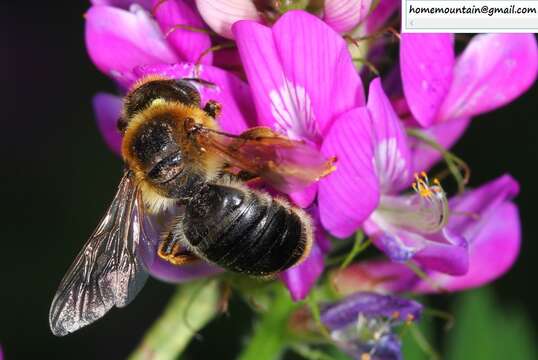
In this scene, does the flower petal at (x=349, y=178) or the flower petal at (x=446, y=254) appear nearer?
the flower petal at (x=349, y=178)

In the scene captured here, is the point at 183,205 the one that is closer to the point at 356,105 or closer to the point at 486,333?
the point at 356,105

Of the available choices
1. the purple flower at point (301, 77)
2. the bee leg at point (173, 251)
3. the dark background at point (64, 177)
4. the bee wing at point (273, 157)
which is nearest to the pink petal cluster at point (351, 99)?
the purple flower at point (301, 77)

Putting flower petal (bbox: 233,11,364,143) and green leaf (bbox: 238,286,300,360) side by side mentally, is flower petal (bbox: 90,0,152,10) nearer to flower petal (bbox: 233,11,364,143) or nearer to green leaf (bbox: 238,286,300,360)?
flower petal (bbox: 233,11,364,143)

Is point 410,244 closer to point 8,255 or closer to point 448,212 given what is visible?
point 448,212

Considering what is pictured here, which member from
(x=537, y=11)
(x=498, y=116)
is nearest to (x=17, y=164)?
(x=498, y=116)

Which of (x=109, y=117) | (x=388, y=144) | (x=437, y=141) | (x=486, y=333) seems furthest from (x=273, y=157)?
(x=486, y=333)

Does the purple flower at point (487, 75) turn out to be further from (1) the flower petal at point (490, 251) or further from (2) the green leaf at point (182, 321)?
(2) the green leaf at point (182, 321)
